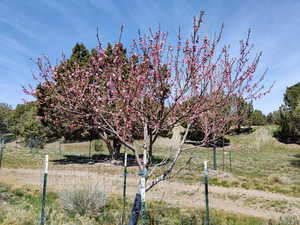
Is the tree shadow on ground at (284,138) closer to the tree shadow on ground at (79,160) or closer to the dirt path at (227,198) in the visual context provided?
the tree shadow on ground at (79,160)

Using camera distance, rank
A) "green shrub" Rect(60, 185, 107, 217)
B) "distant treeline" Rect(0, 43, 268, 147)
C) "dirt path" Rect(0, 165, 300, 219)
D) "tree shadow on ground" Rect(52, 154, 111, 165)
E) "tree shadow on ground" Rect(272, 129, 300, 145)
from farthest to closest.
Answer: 1. "tree shadow on ground" Rect(272, 129, 300, 145)
2. "tree shadow on ground" Rect(52, 154, 111, 165)
3. "dirt path" Rect(0, 165, 300, 219)
4. "green shrub" Rect(60, 185, 107, 217)
5. "distant treeline" Rect(0, 43, 268, 147)

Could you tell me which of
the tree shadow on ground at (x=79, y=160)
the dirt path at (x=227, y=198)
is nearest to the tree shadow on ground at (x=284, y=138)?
the tree shadow on ground at (x=79, y=160)

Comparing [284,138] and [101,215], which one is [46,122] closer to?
[101,215]

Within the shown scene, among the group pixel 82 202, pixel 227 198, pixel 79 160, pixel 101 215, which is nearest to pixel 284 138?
pixel 79 160

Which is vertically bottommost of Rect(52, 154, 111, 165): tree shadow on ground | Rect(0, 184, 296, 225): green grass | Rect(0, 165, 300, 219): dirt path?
Rect(0, 165, 300, 219): dirt path

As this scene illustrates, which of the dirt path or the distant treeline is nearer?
the distant treeline

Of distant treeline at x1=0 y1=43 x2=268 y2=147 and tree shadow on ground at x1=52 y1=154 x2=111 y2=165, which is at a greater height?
distant treeline at x1=0 y1=43 x2=268 y2=147

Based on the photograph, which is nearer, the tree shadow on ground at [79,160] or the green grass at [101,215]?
the green grass at [101,215]

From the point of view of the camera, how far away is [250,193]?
11000mm

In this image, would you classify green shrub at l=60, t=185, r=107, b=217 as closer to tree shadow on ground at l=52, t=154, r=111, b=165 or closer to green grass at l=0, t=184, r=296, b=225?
green grass at l=0, t=184, r=296, b=225

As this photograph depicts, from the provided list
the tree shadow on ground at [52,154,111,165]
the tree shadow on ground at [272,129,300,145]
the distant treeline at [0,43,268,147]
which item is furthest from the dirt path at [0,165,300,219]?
the tree shadow on ground at [272,129,300,145]

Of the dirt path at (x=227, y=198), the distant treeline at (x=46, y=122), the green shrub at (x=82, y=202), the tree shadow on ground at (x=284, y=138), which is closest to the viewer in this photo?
the distant treeline at (x=46, y=122)

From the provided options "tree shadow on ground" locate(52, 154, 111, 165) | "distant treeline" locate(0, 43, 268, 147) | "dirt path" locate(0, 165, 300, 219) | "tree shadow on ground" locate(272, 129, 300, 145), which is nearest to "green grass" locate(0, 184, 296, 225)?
"dirt path" locate(0, 165, 300, 219)

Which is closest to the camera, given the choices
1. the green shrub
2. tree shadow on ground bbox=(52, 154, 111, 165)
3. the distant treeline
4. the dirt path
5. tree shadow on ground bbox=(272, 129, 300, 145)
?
the distant treeline
